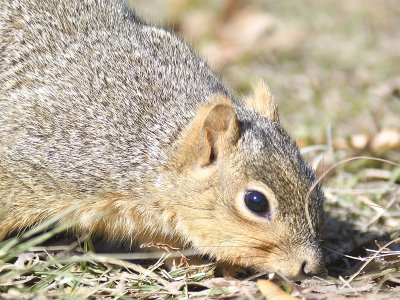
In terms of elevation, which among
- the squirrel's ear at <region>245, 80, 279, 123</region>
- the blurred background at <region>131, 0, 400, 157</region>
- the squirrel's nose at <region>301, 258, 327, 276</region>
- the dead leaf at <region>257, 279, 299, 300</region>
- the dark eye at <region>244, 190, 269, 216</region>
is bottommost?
the dead leaf at <region>257, 279, 299, 300</region>

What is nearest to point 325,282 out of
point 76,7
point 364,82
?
point 76,7

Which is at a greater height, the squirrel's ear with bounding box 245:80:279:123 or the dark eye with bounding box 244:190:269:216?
the squirrel's ear with bounding box 245:80:279:123

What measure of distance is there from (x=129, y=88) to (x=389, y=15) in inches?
242

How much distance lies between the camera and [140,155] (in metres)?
3.64

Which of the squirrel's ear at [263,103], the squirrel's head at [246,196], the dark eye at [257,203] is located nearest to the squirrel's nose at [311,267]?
the squirrel's head at [246,196]

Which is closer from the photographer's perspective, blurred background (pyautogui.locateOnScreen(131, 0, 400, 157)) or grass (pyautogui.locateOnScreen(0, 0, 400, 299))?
grass (pyautogui.locateOnScreen(0, 0, 400, 299))

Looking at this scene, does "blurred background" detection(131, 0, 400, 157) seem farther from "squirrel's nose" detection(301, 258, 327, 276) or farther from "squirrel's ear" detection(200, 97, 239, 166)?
"squirrel's nose" detection(301, 258, 327, 276)

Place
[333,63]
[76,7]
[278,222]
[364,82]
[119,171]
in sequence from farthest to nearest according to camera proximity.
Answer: [333,63] < [364,82] < [76,7] < [119,171] < [278,222]

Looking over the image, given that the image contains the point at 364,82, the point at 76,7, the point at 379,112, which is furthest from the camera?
the point at 364,82

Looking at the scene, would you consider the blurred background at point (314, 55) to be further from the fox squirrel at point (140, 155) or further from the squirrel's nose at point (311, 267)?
the squirrel's nose at point (311, 267)

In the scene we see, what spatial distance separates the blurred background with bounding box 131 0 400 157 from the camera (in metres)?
5.98

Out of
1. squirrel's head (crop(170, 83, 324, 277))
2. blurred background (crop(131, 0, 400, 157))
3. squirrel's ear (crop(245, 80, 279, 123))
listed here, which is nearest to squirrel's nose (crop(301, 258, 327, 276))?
squirrel's head (crop(170, 83, 324, 277))

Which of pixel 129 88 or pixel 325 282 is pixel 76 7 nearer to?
pixel 129 88

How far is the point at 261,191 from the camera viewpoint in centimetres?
338
